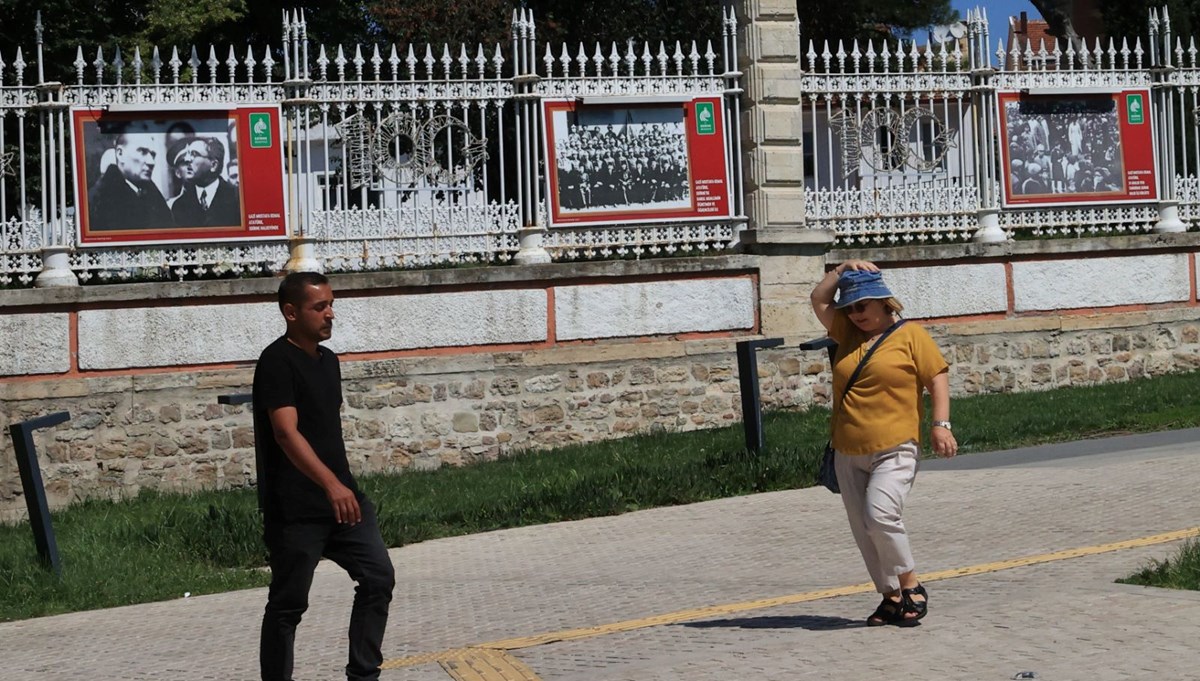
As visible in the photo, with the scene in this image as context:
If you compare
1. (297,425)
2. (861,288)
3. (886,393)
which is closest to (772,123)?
(861,288)

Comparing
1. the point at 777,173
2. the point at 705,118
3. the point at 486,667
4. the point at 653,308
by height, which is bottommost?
the point at 486,667

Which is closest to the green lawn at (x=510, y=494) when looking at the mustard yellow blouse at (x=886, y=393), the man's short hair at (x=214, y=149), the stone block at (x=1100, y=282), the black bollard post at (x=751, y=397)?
the black bollard post at (x=751, y=397)

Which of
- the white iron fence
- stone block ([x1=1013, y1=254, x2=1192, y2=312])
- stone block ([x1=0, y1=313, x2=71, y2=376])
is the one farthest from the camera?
stone block ([x1=1013, y1=254, x2=1192, y2=312])

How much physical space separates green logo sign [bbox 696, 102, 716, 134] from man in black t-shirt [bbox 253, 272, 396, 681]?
867 centimetres

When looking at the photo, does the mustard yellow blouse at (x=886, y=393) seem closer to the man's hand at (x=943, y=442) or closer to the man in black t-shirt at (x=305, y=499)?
the man's hand at (x=943, y=442)

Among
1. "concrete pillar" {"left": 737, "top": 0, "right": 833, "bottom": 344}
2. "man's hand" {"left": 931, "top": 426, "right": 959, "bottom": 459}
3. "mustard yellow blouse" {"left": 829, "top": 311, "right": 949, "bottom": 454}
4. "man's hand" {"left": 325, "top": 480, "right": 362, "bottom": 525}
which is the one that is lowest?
"man's hand" {"left": 325, "top": 480, "right": 362, "bottom": 525}

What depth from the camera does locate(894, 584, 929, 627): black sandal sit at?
6641mm

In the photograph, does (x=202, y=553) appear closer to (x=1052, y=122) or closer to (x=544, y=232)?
(x=544, y=232)

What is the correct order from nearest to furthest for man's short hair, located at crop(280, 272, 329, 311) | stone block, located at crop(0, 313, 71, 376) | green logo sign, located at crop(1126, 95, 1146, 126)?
man's short hair, located at crop(280, 272, 329, 311), stone block, located at crop(0, 313, 71, 376), green logo sign, located at crop(1126, 95, 1146, 126)

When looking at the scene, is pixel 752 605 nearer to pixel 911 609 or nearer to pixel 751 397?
pixel 911 609

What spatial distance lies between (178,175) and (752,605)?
727cm

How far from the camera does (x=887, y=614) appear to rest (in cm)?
672

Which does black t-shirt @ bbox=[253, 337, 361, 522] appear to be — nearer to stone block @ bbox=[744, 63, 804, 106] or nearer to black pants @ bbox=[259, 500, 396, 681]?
black pants @ bbox=[259, 500, 396, 681]

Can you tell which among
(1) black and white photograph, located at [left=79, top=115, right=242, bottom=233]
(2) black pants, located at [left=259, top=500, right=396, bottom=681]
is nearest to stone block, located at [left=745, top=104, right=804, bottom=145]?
(1) black and white photograph, located at [left=79, top=115, right=242, bottom=233]
